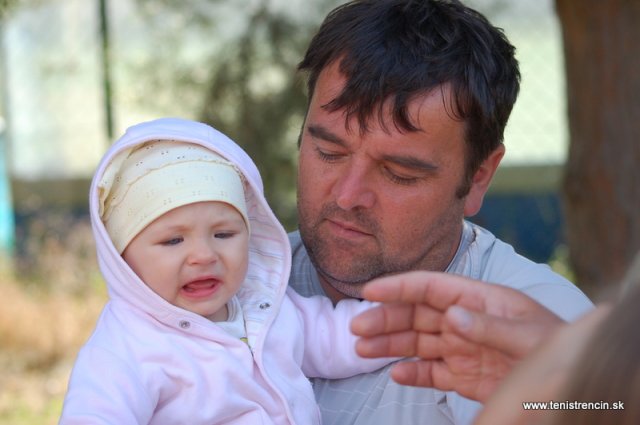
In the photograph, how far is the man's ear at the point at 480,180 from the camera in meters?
3.03

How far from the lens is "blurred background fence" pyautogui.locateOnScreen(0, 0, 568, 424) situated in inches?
264

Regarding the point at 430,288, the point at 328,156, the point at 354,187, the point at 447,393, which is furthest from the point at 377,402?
the point at 430,288

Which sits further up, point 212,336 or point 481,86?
point 481,86

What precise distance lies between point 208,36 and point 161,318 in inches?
194

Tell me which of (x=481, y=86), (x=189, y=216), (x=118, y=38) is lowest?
(x=118, y=38)

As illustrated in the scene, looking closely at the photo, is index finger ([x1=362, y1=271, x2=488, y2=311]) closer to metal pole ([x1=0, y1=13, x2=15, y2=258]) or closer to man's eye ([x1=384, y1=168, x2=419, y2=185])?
man's eye ([x1=384, y1=168, x2=419, y2=185])

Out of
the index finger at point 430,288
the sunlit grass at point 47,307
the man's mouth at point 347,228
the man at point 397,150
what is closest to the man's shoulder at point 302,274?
the man at point 397,150

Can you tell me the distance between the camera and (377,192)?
2.77m

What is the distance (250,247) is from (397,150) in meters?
0.47

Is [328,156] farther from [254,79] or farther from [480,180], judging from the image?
[254,79]

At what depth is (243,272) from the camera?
2.41 m

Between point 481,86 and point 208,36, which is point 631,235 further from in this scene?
point 208,36

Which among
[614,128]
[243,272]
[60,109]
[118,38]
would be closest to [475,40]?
[243,272]

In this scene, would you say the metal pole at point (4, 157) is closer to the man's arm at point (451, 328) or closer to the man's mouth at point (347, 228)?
the man's mouth at point (347, 228)
